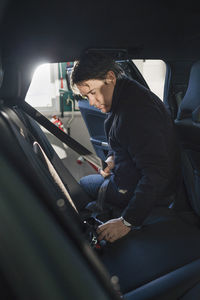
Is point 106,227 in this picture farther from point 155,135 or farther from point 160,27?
point 160,27

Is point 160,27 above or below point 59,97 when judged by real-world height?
above

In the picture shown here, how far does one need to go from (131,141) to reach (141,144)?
5 centimetres

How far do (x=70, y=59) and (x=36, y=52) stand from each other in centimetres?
26

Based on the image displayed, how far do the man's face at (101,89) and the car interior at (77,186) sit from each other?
0.45 ft

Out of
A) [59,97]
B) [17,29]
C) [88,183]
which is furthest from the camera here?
[59,97]

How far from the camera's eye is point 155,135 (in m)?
1.11

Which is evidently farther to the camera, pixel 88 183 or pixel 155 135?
pixel 88 183

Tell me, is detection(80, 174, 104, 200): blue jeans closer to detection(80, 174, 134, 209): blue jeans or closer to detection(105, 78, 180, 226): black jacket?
detection(80, 174, 134, 209): blue jeans

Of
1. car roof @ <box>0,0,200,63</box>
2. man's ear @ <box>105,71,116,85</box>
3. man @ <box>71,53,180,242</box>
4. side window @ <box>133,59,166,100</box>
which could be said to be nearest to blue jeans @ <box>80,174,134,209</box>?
man @ <box>71,53,180,242</box>

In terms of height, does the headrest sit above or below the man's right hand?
above

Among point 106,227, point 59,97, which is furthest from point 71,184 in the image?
point 59,97

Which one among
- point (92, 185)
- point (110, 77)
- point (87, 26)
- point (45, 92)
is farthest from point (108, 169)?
point (45, 92)

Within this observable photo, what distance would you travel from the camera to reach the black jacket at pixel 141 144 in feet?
3.64

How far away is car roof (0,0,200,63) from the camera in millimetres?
807
